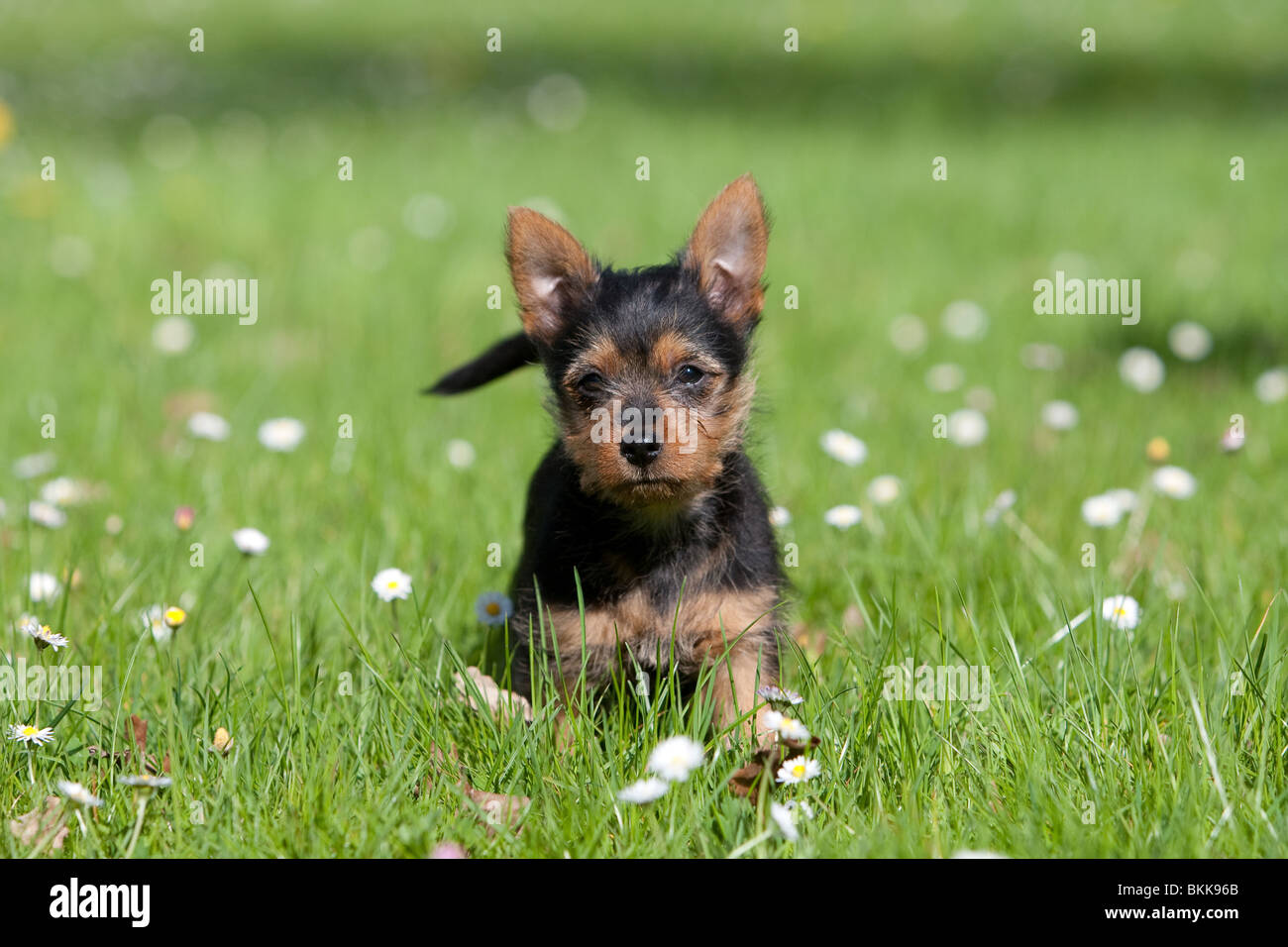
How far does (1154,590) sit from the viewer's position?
3967mm

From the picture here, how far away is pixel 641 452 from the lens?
3.02 meters

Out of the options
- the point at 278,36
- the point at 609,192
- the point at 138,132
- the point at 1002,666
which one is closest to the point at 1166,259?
the point at 609,192

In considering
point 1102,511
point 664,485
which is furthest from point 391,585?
point 1102,511

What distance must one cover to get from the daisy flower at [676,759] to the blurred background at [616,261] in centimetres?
135

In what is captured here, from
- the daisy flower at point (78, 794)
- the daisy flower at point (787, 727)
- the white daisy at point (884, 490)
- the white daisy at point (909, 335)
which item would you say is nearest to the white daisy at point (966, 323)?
the white daisy at point (909, 335)

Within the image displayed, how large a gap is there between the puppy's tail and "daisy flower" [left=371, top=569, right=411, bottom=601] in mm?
623

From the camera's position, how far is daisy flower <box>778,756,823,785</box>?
8.84 feet

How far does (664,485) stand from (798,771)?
0.76m

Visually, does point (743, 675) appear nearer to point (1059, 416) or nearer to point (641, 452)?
point (641, 452)

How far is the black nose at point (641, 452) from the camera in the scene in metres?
3.01

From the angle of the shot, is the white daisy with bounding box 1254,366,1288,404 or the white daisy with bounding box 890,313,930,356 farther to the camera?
the white daisy with bounding box 890,313,930,356

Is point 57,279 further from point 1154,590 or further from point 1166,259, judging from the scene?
point 1166,259

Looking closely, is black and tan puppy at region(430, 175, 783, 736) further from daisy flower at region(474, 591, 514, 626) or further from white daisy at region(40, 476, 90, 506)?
white daisy at region(40, 476, 90, 506)

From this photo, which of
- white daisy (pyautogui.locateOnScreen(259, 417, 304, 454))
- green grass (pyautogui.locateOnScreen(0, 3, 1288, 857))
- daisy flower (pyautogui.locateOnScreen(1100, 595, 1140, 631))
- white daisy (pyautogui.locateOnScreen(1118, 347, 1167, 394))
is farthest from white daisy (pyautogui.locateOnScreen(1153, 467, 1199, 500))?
white daisy (pyautogui.locateOnScreen(259, 417, 304, 454))
